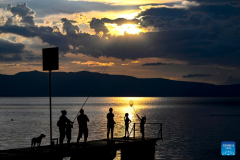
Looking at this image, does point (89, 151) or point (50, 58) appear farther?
point (89, 151)

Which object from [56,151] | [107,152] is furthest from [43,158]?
[107,152]

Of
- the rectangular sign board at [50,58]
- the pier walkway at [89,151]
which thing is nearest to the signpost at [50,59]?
the rectangular sign board at [50,58]

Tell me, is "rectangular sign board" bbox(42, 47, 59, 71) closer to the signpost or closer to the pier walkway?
the signpost

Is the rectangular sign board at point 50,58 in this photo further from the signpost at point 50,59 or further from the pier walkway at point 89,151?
the pier walkway at point 89,151

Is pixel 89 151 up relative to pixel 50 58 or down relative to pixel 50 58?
down

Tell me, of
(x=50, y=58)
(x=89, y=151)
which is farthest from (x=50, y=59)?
(x=89, y=151)

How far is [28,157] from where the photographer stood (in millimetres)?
17953

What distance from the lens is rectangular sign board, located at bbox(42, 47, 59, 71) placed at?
59.9 ft

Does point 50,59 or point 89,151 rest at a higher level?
point 50,59

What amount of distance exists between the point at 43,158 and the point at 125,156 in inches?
320

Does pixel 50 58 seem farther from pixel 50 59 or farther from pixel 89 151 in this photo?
pixel 89 151

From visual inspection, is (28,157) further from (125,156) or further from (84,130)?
(125,156)

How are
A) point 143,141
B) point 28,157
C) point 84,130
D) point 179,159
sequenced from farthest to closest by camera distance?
1. point 179,159
2. point 143,141
3. point 84,130
4. point 28,157

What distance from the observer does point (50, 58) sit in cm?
1847
